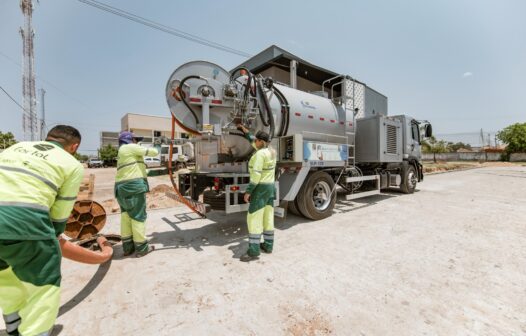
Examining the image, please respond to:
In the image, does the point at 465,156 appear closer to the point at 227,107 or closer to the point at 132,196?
the point at 227,107

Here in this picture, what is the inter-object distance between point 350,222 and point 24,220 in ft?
16.5

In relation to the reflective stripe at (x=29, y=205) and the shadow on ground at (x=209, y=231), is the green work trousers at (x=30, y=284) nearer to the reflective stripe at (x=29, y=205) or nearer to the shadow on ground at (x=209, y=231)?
the reflective stripe at (x=29, y=205)

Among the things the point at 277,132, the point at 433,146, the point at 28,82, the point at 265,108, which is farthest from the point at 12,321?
the point at 433,146

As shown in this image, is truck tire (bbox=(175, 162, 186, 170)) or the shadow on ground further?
Answer: truck tire (bbox=(175, 162, 186, 170))

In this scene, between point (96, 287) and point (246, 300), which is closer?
point (246, 300)

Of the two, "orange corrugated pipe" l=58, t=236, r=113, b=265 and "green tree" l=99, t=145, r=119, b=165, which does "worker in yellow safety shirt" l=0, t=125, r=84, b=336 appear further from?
"green tree" l=99, t=145, r=119, b=165

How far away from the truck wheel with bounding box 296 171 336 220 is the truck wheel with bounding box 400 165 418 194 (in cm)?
453

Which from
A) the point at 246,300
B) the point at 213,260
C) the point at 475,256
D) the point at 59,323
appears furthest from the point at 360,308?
the point at 59,323

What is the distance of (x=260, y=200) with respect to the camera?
11.6ft

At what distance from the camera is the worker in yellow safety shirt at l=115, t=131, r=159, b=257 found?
347 centimetres

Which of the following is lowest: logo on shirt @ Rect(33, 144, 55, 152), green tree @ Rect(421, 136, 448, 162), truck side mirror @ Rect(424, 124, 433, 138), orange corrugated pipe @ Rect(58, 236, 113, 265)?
orange corrugated pipe @ Rect(58, 236, 113, 265)

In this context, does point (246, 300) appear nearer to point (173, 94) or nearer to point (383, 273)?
point (383, 273)

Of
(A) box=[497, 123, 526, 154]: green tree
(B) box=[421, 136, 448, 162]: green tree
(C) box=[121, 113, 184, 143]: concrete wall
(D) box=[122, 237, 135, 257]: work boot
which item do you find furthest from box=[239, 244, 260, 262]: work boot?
(A) box=[497, 123, 526, 154]: green tree

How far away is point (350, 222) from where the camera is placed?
5.21 metres
